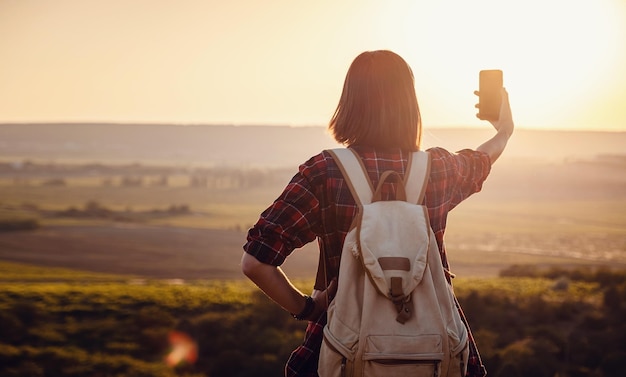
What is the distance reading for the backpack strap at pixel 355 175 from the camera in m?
2.31

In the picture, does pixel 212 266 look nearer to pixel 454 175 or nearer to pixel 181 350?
pixel 181 350

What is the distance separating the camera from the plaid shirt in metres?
2.35

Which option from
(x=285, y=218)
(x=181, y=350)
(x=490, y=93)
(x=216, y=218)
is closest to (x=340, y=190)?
(x=285, y=218)

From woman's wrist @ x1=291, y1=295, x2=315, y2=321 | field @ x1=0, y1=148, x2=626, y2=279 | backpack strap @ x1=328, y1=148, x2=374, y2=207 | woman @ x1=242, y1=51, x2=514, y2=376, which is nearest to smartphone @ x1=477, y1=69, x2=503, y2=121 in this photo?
woman @ x1=242, y1=51, x2=514, y2=376

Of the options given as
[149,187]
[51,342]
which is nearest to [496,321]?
[51,342]

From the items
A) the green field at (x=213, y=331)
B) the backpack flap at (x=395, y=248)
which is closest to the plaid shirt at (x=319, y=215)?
the backpack flap at (x=395, y=248)

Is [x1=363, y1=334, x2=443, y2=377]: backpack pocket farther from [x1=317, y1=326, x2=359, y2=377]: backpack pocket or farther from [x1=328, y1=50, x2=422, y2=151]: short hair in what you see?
[x1=328, y1=50, x2=422, y2=151]: short hair

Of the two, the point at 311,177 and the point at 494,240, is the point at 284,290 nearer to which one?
the point at 311,177

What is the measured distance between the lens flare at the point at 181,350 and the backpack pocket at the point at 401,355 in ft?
34.6

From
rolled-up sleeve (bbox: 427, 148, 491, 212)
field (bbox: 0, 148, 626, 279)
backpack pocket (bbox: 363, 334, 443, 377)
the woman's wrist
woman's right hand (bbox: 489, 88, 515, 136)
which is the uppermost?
woman's right hand (bbox: 489, 88, 515, 136)

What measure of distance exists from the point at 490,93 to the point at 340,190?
94cm

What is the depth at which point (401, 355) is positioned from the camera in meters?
2.20

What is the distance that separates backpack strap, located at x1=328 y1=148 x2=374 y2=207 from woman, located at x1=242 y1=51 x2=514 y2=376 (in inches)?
0.9

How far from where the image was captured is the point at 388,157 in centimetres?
242
